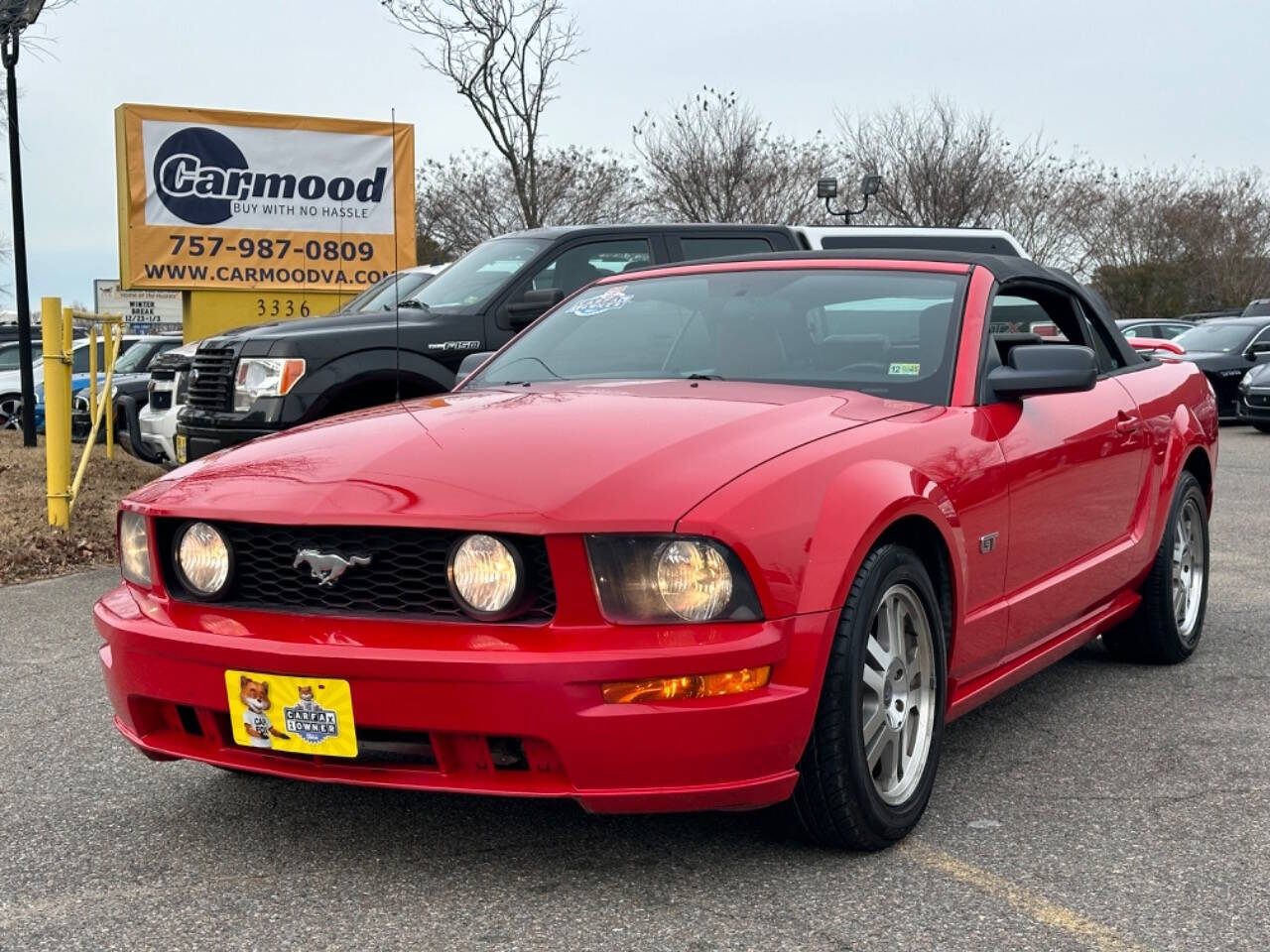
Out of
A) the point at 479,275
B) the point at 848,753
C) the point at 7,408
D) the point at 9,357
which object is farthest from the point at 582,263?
the point at 9,357

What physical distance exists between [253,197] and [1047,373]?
11.1 m

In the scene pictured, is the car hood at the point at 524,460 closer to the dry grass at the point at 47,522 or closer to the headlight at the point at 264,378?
the dry grass at the point at 47,522

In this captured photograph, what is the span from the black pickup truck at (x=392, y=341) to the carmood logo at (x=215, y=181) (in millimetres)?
5093

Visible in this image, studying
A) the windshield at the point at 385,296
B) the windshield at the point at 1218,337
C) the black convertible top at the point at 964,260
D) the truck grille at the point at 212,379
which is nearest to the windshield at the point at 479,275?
the windshield at the point at 385,296

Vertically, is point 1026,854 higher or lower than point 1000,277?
lower

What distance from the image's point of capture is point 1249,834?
3.52 metres

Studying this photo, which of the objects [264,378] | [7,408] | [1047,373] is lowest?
[7,408]

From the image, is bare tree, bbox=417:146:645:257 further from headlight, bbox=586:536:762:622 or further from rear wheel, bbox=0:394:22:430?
headlight, bbox=586:536:762:622

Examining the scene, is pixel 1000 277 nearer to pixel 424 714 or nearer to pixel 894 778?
pixel 894 778

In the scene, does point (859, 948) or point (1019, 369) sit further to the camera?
point (1019, 369)

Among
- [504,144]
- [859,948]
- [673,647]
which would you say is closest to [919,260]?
[673,647]

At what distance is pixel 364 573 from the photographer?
10.3ft

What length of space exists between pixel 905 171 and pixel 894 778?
114ft

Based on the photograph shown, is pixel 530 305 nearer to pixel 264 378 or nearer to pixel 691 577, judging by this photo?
pixel 264 378
